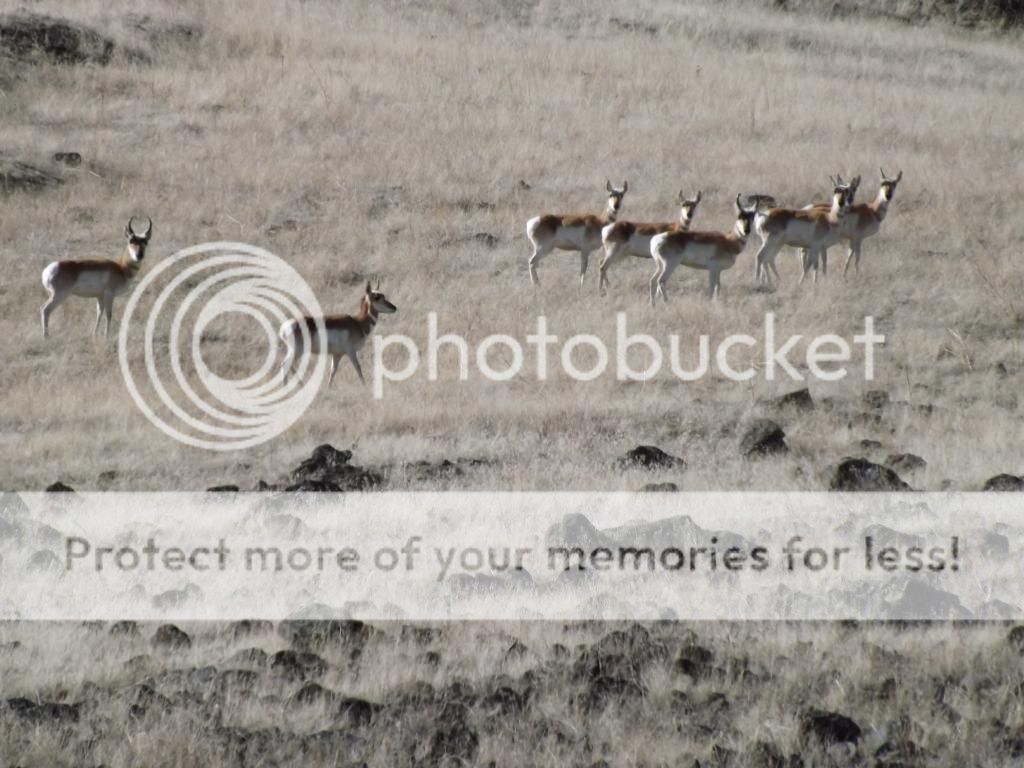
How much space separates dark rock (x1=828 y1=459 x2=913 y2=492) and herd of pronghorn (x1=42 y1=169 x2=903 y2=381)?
24.2 feet

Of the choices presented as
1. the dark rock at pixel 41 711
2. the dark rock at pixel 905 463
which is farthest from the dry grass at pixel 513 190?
the dark rock at pixel 41 711

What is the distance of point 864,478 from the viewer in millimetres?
11664

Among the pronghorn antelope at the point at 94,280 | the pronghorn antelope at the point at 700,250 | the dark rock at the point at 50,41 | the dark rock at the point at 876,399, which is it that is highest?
the dark rock at the point at 50,41

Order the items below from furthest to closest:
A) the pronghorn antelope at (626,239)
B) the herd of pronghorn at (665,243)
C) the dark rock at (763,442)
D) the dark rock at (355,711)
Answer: the pronghorn antelope at (626,239) → the herd of pronghorn at (665,243) → the dark rock at (763,442) → the dark rock at (355,711)

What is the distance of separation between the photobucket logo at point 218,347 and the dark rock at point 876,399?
579 cm

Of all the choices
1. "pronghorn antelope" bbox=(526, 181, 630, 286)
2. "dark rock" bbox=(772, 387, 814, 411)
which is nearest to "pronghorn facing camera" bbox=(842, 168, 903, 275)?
"pronghorn antelope" bbox=(526, 181, 630, 286)

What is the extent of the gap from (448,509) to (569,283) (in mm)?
9081

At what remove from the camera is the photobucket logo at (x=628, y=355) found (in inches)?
639

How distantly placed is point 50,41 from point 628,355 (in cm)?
1658

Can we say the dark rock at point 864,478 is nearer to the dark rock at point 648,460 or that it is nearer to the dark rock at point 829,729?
the dark rock at point 648,460

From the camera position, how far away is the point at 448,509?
11.3m

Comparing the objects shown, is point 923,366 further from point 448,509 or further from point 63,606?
point 63,606

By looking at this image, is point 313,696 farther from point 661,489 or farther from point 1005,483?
point 1005,483

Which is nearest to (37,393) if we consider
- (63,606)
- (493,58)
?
(63,606)
